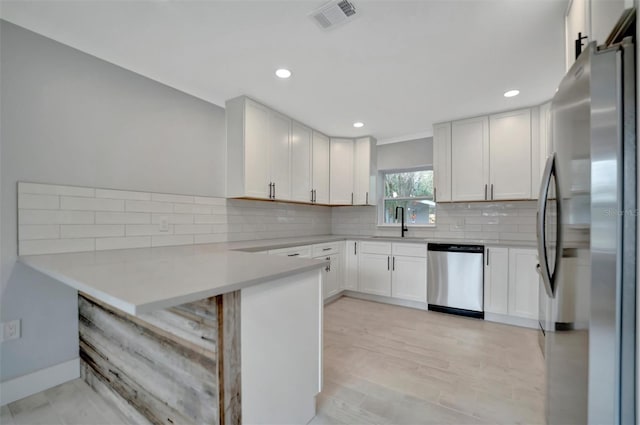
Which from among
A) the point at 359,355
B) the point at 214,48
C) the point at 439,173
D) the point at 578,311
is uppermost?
the point at 214,48

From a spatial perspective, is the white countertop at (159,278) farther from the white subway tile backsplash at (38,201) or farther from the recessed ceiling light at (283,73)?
the recessed ceiling light at (283,73)

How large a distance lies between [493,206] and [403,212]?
116 centimetres

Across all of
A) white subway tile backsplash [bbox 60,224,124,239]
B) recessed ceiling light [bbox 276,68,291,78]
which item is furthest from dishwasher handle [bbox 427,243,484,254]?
white subway tile backsplash [bbox 60,224,124,239]

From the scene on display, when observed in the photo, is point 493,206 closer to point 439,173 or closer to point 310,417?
point 439,173

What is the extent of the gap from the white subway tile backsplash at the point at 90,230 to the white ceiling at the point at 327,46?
4.22 feet

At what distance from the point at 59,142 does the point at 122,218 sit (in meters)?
0.64

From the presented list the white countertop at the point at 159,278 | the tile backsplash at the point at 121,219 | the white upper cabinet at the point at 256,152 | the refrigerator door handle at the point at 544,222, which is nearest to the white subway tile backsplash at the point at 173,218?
the tile backsplash at the point at 121,219

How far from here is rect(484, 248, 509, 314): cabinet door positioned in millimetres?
2977

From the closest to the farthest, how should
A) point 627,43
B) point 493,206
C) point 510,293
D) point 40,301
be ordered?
point 627,43 < point 40,301 < point 510,293 < point 493,206

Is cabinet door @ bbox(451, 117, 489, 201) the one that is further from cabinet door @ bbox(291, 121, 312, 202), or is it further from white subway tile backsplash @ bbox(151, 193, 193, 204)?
white subway tile backsplash @ bbox(151, 193, 193, 204)

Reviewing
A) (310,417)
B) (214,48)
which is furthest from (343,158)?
(310,417)

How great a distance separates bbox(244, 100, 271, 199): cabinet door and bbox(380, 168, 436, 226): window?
Result: 212 centimetres

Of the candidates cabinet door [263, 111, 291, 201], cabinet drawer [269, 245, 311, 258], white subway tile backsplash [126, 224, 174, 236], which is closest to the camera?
white subway tile backsplash [126, 224, 174, 236]

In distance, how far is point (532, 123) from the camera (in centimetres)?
304
